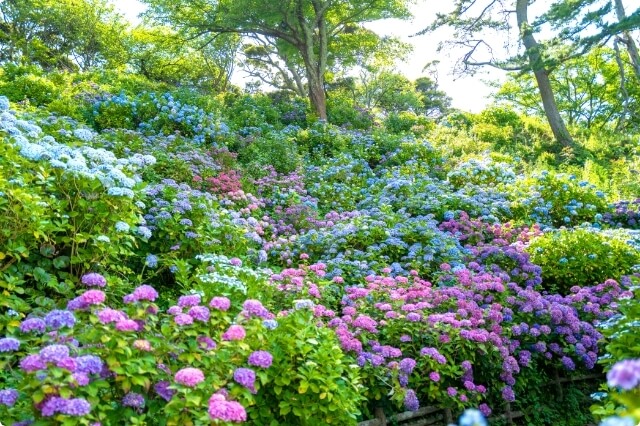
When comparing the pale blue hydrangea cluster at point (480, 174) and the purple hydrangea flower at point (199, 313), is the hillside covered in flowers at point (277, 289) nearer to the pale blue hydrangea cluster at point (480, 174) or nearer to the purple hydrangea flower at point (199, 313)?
the purple hydrangea flower at point (199, 313)

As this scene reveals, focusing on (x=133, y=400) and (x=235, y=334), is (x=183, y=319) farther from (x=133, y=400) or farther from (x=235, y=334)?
(x=133, y=400)

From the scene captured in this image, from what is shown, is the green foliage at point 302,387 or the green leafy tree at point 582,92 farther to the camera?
the green leafy tree at point 582,92

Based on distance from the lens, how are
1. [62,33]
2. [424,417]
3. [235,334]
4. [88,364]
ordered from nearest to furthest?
[88,364]
[235,334]
[424,417]
[62,33]

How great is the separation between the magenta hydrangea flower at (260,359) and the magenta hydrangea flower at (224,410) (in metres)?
0.40

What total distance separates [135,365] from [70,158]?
238 centimetres

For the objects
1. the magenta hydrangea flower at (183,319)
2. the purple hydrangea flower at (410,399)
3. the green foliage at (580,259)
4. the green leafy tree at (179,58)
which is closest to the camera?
the magenta hydrangea flower at (183,319)

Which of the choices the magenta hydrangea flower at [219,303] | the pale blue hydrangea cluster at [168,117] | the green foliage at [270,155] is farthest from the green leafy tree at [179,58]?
the magenta hydrangea flower at [219,303]

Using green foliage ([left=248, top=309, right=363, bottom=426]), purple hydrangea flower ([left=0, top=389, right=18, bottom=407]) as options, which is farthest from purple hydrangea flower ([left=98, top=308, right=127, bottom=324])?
green foliage ([left=248, top=309, right=363, bottom=426])

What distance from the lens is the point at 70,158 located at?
4.27m

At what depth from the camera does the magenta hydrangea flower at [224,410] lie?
226 centimetres

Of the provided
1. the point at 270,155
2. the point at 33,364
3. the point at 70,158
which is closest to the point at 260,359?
the point at 33,364

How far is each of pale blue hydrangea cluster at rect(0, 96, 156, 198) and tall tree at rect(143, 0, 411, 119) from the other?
11971mm

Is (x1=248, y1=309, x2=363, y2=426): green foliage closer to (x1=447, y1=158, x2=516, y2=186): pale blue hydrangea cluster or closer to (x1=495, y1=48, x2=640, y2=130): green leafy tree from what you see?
(x1=447, y1=158, x2=516, y2=186): pale blue hydrangea cluster

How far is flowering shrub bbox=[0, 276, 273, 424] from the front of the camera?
2203 millimetres
